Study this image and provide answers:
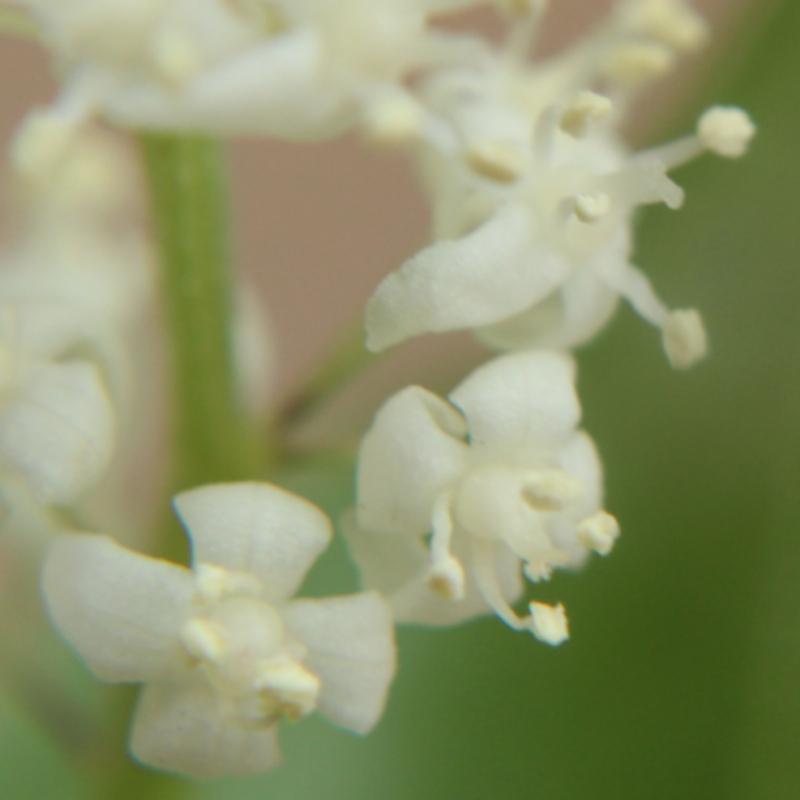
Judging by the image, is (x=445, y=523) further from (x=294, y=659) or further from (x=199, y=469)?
(x=199, y=469)

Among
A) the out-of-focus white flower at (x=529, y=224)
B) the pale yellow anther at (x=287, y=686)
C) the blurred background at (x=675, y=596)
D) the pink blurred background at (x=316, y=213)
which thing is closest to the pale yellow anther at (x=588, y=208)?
the out-of-focus white flower at (x=529, y=224)

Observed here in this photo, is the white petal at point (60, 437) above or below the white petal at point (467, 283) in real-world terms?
below

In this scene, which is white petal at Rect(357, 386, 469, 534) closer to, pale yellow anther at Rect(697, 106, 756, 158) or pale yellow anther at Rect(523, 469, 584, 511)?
pale yellow anther at Rect(523, 469, 584, 511)

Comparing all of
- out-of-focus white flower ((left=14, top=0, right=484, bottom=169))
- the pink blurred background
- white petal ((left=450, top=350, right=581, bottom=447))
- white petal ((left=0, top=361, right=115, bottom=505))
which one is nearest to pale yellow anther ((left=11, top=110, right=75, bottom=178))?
out-of-focus white flower ((left=14, top=0, right=484, bottom=169))

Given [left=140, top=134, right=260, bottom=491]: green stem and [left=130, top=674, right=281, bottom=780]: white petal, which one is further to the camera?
[left=140, top=134, right=260, bottom=491]: green stem

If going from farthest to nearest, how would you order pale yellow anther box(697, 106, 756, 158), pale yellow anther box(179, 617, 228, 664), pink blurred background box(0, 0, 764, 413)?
1. pink blurred background box(0, 0, 764, 413)
2. pale yellow anther box(697, 106, 756, 158)
3. pale yellow anther box(179, 617, 228, 664)

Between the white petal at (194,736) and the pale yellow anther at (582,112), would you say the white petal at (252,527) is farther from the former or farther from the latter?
the pale yellow anther at (582,112)

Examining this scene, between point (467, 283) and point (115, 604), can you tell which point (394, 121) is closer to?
point (467, 283)

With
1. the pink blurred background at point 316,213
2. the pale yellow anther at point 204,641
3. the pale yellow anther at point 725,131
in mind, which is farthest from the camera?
the pink blurred background at point 316,213
